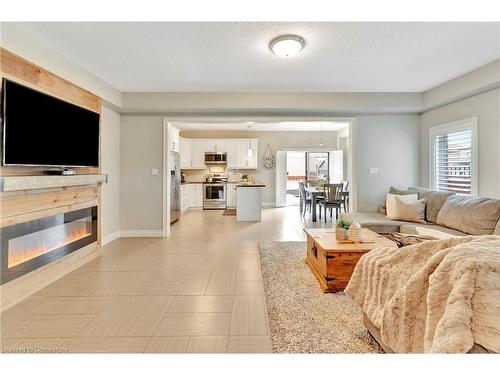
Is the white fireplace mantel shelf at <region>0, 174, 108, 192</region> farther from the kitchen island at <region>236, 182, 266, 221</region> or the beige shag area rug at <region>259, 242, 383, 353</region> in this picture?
the kitchen island at <region>236, 182, 266, 221</region>

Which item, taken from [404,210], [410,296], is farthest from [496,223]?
[410,296]

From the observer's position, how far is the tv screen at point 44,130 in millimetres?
2320

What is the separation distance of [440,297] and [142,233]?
4.73 m

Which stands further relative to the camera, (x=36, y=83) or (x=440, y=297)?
(x=36, y=83)

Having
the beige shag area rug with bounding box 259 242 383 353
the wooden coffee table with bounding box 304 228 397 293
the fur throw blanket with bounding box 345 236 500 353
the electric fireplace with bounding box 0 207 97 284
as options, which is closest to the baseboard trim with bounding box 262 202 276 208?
the beige shag area rug with bounding box 259 242 383 353

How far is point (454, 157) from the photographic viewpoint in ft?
13.7

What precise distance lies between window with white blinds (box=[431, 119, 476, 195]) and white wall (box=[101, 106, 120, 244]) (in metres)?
5.66

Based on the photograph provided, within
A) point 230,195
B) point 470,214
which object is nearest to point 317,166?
point 230,195

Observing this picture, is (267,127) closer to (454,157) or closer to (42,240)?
(454,157)

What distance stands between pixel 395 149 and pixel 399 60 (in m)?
2.19

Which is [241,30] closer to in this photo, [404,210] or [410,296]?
[410,296]

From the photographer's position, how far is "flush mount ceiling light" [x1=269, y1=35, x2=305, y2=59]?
258 cm

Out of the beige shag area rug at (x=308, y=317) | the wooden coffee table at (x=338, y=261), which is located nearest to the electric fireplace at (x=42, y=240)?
the beige shag area rug at (x=308, y=317)
